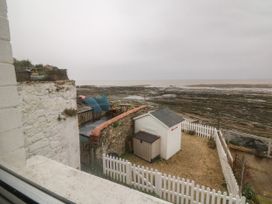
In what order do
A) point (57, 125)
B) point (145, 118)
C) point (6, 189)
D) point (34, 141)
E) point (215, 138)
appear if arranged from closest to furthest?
point (6, 189) < point (34, 141) < point (57, 125) < point (145, 118) < point (215, 138)

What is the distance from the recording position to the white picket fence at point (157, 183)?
6001 mm

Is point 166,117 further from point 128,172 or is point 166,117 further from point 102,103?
point 102,103

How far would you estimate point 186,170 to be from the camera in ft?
26.9

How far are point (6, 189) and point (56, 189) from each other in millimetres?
408

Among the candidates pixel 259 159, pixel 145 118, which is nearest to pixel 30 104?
pixel 145 118

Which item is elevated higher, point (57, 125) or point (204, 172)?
point (57, 125)

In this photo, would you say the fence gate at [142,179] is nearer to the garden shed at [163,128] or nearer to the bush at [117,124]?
the bush at [117,124]

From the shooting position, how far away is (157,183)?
640 centimetres

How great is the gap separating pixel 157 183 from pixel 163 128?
10.1 ft

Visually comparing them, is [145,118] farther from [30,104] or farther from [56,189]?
[56,189]

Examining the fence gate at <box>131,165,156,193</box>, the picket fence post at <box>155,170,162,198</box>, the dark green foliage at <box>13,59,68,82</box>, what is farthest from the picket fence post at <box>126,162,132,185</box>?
the dark green foliage at <box>13,59,68,82</box>

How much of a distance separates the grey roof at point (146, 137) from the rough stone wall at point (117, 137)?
1.87 ft

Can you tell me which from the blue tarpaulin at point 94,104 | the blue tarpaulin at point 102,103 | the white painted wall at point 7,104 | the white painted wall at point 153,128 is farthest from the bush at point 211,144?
the white painted wall at point 7,104

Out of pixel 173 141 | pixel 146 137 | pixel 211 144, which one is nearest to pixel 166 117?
pixel 173 141
